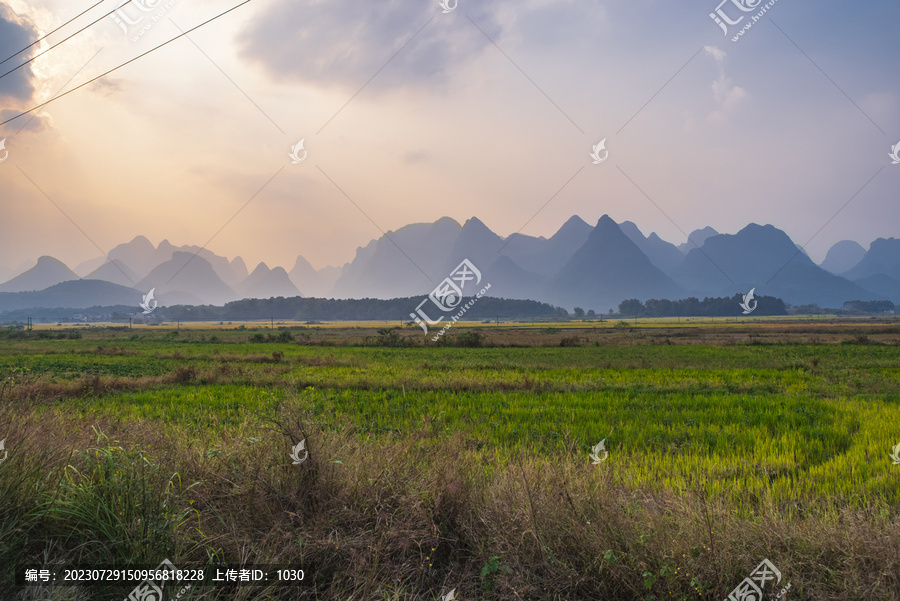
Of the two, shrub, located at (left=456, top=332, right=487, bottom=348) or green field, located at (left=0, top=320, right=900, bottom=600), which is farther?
shrub, located at (left=456, top=332, right=487, bottom=348)

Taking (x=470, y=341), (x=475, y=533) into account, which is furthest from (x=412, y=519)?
(x=470, y=341)

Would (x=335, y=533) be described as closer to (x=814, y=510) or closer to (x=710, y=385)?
(x=814, y=510)

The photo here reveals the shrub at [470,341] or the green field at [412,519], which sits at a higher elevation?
the shrub at [470,341]

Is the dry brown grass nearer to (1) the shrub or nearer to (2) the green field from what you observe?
(2) the green field

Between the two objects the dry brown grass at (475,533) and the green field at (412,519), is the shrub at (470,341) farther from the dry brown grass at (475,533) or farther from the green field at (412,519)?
the dry brown grass at (475,533)

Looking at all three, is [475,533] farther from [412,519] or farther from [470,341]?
[470,341]

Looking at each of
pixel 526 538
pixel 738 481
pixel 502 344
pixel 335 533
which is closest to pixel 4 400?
pixel 335 533

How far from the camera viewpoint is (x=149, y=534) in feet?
11.4

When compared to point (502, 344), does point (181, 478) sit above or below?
below

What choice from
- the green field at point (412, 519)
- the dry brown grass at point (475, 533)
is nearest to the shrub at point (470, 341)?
the green field at point (412, 519)

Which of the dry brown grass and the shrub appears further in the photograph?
the shrub

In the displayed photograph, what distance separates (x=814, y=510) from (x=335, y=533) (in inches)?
208

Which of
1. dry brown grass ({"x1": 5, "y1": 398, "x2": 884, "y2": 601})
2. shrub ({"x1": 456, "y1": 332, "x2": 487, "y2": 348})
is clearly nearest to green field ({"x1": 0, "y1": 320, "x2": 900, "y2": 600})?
dry brown grass ({"x1": 5, "y1": 398, "x2": 884, "y2": 601})

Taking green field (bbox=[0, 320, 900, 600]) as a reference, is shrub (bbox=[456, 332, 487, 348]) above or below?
above
